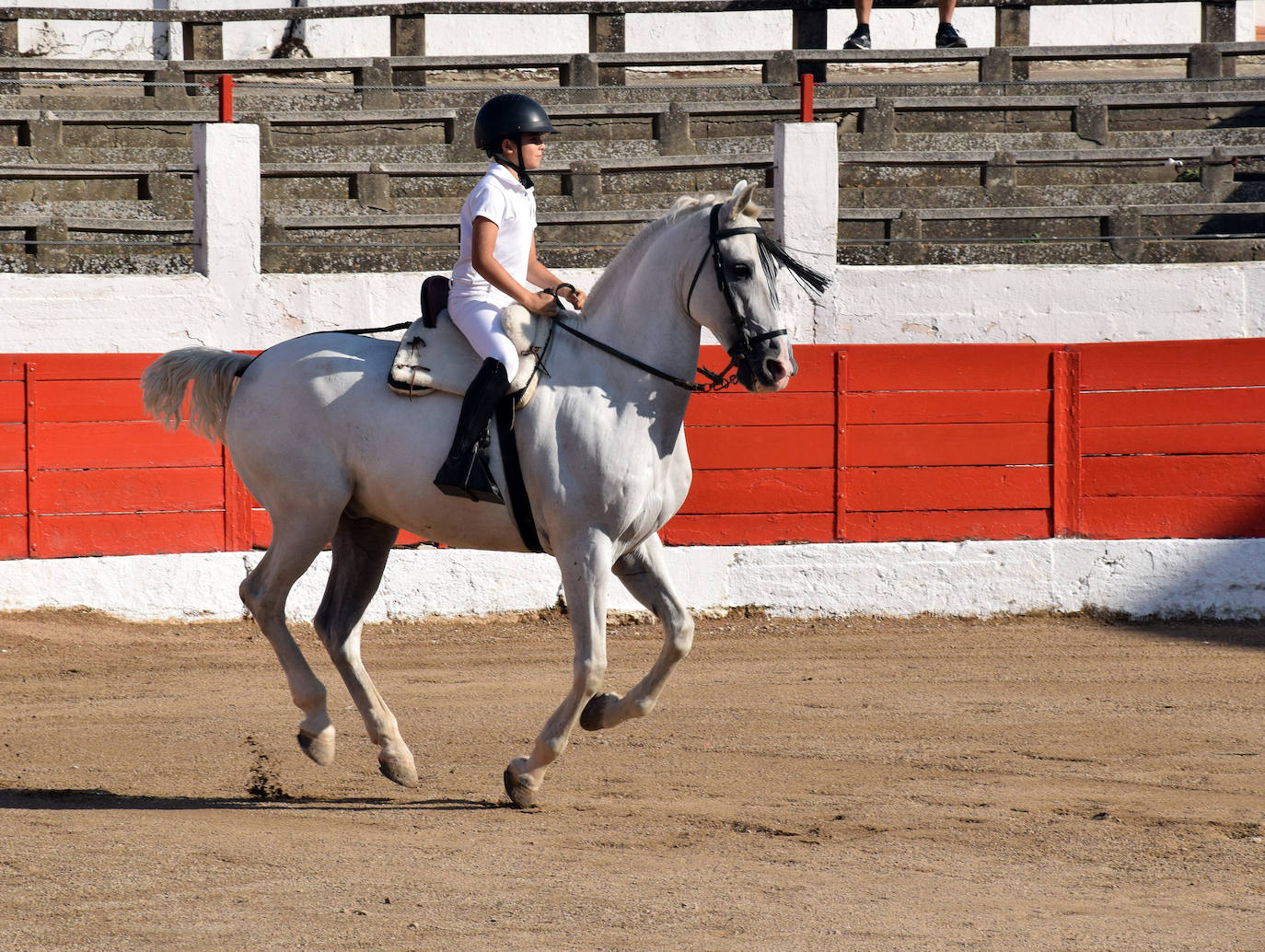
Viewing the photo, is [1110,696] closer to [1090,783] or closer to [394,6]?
[1090,783]

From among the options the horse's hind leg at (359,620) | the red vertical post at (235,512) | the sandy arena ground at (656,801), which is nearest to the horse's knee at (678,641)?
the sandy arena ground at (656,801)

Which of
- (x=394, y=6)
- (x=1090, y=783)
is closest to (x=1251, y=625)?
(x=1090, y=783)

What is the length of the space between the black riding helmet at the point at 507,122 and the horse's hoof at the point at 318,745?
2.07 m

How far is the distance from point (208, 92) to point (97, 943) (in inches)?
428

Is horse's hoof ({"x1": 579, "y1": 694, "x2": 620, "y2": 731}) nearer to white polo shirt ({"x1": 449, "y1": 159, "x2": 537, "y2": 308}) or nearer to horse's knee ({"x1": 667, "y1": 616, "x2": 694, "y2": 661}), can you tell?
horse's knee ({"x1": 667, "y1": 616, "x2": 694, "y2": 661})

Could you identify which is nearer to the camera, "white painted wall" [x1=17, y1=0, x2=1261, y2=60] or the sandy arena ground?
the sandy arena ground

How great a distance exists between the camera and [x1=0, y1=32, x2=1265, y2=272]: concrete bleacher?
10648mm

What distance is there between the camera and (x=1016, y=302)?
984 cm

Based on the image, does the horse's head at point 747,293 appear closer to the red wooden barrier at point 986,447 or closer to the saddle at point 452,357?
the saddle at point 452,357

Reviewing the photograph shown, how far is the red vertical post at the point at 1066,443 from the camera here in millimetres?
9359

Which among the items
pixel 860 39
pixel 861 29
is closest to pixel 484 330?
pixel 860 39

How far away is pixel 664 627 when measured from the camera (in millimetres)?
5473

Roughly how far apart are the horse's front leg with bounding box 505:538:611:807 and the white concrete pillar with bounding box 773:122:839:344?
4729mm

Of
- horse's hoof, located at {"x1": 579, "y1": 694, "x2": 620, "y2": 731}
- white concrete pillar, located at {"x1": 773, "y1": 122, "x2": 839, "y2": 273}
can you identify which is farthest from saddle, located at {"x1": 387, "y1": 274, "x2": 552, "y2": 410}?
white concrete pillar, located at {"x1": 773, "y1": 122, "x2": 839, "y2": 273}
